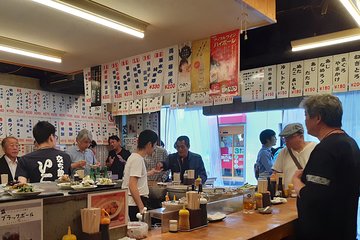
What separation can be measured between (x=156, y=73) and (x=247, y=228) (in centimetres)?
263

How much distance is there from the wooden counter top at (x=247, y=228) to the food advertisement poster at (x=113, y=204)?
0.27m

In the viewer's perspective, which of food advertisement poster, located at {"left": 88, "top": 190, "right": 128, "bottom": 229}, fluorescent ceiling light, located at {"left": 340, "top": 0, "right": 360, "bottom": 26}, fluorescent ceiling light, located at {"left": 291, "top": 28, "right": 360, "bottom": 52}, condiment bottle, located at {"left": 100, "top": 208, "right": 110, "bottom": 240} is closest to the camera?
condiment bottle, located at {"left": 100, "top": 208, "right": 110, "bottom": 240}

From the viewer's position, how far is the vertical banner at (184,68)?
418cm

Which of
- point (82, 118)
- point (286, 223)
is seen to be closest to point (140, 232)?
point (286, 223)

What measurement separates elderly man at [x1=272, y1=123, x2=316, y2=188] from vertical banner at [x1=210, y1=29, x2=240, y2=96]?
85 cm

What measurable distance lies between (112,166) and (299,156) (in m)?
4.67

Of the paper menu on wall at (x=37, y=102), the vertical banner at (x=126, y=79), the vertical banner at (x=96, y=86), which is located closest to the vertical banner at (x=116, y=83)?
the vertical banner at (x=126, y=79)

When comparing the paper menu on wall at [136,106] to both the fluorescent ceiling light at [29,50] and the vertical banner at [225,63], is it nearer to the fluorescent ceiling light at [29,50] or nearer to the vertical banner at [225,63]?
the fluorescent ceiling light at [29,50]

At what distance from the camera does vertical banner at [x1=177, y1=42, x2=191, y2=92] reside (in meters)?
4.18

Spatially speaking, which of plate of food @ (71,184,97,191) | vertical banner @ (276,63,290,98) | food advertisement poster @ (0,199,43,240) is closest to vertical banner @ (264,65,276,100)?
vertical banner @ (276,63,290,98)

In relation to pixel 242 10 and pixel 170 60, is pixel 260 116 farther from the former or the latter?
pixel 242 10

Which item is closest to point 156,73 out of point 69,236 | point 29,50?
point 29,50

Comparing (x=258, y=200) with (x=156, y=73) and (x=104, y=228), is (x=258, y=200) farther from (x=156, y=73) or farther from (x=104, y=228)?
(x=156, y=73)

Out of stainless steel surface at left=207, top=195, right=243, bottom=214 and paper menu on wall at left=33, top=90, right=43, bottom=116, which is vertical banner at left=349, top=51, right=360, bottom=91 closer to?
stainless steel surface at left=207, top=195, right=243, bottom=214
